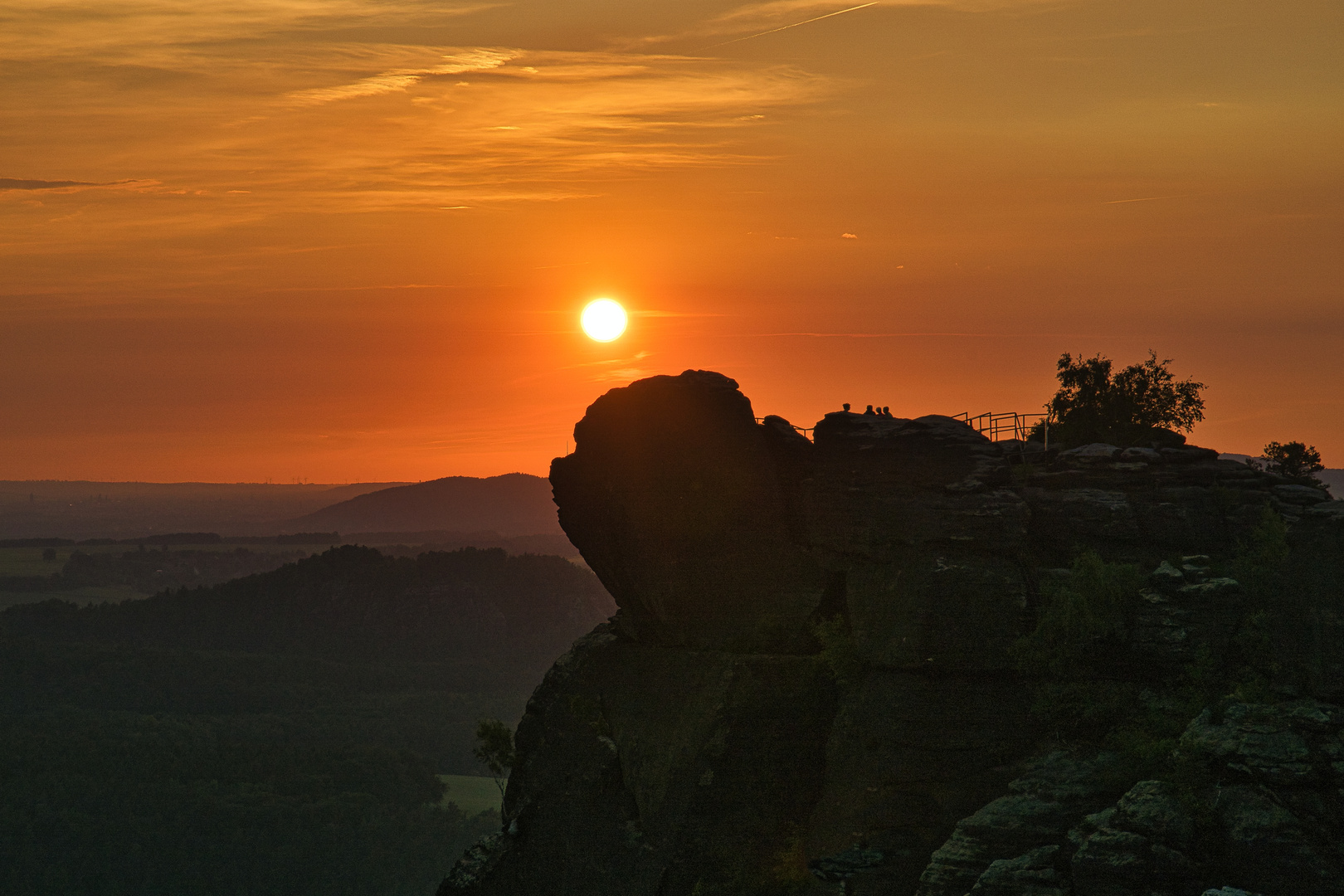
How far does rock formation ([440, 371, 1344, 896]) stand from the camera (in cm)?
4194

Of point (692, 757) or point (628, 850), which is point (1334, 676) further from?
point (628, 850)

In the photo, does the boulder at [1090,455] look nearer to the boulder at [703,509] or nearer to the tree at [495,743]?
the boulder at [703,509]

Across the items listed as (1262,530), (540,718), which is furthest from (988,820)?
(540,718)

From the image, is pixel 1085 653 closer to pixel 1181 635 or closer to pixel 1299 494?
pixel 1181 635

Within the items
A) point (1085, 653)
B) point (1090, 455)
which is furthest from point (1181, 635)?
point (1090, 455)

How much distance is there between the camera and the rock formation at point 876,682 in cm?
4194

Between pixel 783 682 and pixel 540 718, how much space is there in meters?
19.0

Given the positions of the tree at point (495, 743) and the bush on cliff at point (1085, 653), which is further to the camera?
the tree at point (495, 743)

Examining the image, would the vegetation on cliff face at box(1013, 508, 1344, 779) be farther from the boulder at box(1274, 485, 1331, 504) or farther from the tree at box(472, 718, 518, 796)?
the tree at box(472, 718, 518, 796)

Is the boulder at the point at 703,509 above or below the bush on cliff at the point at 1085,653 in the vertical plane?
above

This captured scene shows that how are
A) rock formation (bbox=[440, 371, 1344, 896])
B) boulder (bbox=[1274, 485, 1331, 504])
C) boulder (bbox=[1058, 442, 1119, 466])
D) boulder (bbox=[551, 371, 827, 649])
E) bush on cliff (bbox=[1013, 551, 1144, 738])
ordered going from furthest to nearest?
boulder (bbox=[1058, 442, 1119, 466]) < boulder (bbox=[551, 371, 827, 649]) < boulder (bbox=[1274, 485, 1331, 504]) < bush on cliff (bbox=[1013, 551, 1144, 738]) < rock formation (bbox=[440, 371, 1344, 896])

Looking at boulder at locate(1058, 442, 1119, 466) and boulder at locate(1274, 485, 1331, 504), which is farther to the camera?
boulder at locate(1058, 442, 1119, 466)

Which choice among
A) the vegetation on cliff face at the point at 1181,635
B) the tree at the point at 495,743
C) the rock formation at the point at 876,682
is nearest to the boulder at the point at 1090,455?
the rock formation at the point at 876,682

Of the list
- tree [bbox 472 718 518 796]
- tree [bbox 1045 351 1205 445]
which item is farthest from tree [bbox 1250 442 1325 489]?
tree [bbox 472 718 518 796]
